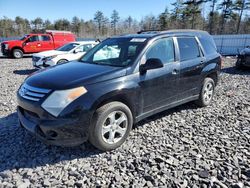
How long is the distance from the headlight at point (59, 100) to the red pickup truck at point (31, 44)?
16141 mm

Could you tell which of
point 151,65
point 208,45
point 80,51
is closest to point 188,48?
point 208,45

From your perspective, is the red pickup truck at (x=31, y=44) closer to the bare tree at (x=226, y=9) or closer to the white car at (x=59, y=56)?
the white car at (x=59, y=56)

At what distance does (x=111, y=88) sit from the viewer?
322 centimetres

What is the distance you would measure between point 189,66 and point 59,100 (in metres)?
2.79

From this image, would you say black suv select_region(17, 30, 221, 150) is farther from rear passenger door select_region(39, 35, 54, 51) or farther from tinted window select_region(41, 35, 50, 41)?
tinted window select_region(41, 35, 50, 41)

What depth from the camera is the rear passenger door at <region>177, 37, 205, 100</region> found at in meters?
4.45

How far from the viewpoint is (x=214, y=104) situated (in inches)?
223

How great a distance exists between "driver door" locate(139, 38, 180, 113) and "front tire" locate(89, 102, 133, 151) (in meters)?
0.50

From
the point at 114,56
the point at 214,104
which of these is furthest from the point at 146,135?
the point at 214,104

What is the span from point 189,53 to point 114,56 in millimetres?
1633

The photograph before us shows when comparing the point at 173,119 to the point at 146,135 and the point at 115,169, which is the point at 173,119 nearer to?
the point at 146,135

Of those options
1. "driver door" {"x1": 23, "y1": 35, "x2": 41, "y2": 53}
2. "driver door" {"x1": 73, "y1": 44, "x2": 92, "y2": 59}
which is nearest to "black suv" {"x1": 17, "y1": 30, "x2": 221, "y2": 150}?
"driver door" {"x1": 73, "y1": 44, "x2": 92, "y2": 59}

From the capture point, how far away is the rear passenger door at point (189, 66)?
445 cm

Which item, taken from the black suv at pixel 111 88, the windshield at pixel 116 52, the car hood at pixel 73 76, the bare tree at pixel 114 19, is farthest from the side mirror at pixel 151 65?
the bare tree at pixel 114 19
